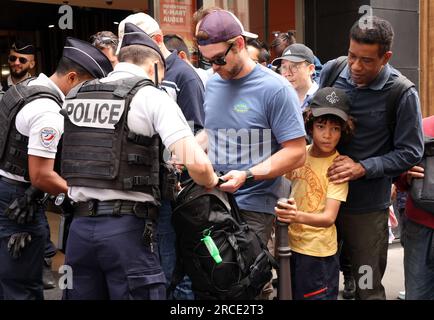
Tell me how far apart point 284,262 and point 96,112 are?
4.04ft

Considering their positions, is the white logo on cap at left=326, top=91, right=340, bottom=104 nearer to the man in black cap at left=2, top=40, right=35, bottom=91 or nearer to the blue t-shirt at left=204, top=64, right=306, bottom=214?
the blue t-shirt at left=204, top=64, right=306, bottom=214

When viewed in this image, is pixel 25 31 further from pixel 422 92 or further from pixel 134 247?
pixel 134 247

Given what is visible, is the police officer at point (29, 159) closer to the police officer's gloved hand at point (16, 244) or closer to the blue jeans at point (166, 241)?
the police officer's gloved hand at point (16, 244)

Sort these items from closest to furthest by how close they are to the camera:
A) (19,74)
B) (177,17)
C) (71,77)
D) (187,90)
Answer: (71,77) → (187,90) → (19,74) → (177,17)

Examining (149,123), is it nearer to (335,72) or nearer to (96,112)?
(96,112)

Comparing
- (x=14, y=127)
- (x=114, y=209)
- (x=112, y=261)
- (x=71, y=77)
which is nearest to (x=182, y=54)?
(x=71, y=77)

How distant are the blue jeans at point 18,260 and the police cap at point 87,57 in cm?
88

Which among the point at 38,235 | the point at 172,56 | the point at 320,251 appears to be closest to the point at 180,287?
the point at 38,235

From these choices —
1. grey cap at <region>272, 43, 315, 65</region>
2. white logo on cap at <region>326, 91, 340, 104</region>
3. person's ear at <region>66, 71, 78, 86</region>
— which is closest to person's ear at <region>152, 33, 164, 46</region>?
person's ear at <region>66, 71, 78, 86</region>

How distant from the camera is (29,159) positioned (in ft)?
11.4

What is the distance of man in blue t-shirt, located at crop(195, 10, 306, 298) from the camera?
3088 mm

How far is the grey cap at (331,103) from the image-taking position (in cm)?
315

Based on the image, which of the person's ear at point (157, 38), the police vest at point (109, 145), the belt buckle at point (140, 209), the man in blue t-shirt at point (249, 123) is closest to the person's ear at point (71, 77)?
the person's ear at point (157, 38)

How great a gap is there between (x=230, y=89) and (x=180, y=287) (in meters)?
1.72
